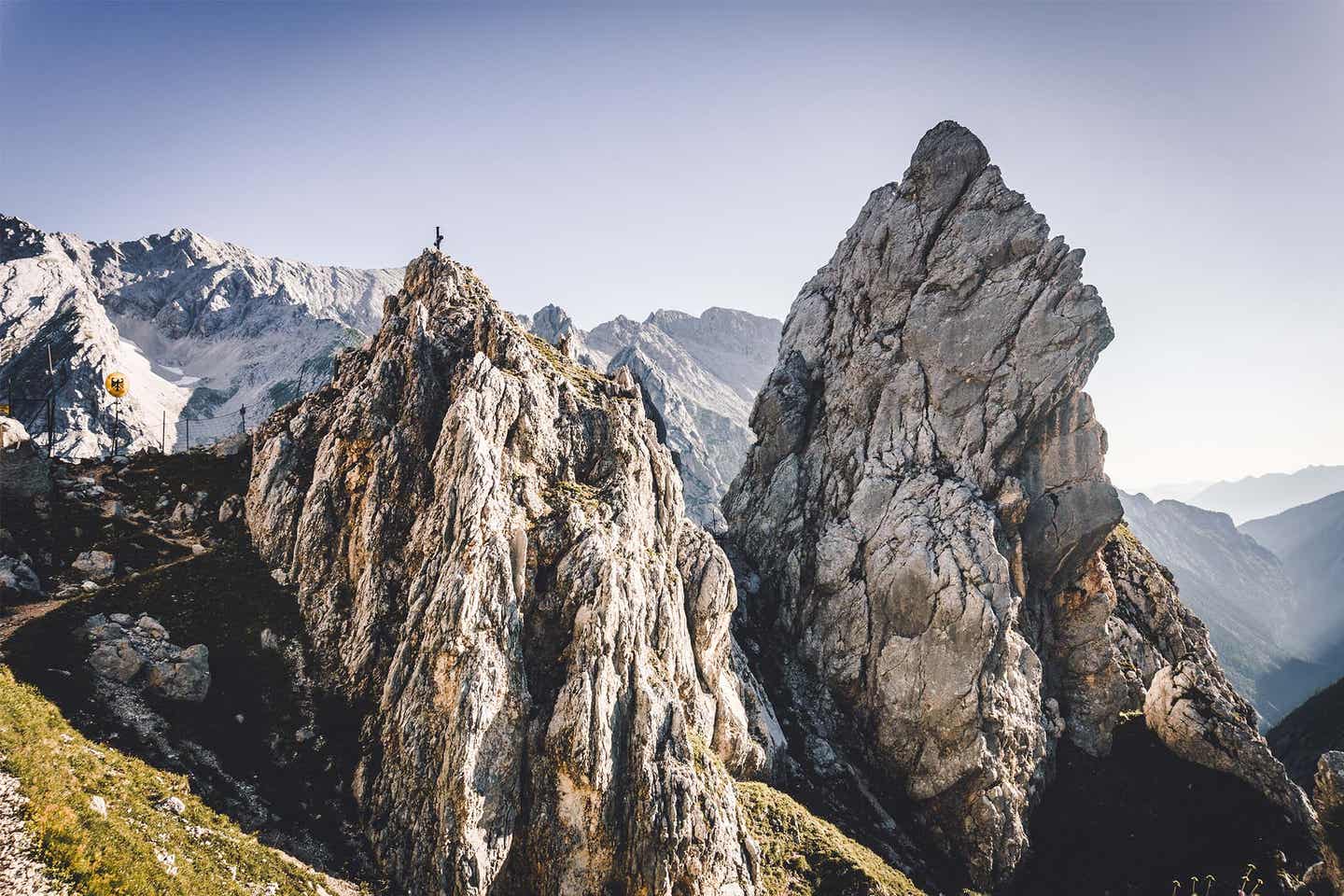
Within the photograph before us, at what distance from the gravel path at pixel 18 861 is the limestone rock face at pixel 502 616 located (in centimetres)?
1686

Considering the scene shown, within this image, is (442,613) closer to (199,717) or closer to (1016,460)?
(199,717)

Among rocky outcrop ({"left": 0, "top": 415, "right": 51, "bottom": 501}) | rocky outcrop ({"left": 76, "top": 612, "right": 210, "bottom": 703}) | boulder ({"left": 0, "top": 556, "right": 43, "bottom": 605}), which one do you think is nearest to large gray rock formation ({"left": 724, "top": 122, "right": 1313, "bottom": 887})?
rocky outcrop ({"left": 76, "top": 612, "right": 210, "bottom": 703})

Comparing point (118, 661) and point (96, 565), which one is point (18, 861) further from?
point (96, 565)

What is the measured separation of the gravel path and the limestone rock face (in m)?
16.9

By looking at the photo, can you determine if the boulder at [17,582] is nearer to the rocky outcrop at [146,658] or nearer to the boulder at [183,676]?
the rocky outcrop at [146,658]

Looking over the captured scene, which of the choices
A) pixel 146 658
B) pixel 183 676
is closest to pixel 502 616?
pixel 183 676

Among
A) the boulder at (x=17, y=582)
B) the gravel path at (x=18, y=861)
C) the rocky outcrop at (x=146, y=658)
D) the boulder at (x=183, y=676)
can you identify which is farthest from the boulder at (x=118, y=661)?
the gravel path at (x=18, y=861)

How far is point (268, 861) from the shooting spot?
1102 inches

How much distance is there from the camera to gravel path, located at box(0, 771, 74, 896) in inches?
688

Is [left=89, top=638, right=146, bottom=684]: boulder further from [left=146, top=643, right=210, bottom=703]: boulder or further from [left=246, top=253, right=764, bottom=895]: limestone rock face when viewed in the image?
[left=246, top=253, right=764, bottom=895]: limestone rock face

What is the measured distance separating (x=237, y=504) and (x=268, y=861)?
3033 cm

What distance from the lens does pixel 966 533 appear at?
5922cm

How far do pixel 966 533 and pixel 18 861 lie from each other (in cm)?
6580

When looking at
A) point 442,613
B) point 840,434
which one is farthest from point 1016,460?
point 442,613
